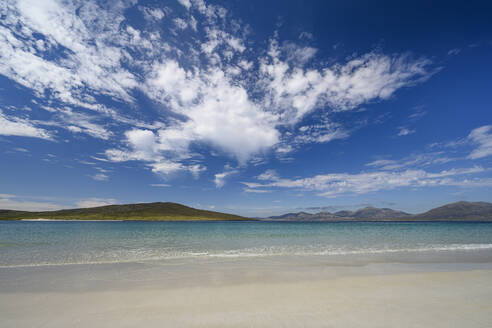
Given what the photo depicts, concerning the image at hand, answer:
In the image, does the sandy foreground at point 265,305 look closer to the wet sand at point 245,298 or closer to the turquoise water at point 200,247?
the wet sand at point 245,298

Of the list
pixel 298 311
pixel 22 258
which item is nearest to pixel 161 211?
pixel 22 258

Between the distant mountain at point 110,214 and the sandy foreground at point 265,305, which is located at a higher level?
the distant mountain at point 110,214

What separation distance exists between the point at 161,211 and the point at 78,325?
211m

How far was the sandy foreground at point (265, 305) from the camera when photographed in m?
4.98

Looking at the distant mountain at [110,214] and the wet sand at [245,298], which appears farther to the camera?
the distant mountain at [110,214]

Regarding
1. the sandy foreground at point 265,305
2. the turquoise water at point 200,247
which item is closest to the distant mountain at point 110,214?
the turquoise water at point 200,247

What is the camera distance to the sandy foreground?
4980 millimetres

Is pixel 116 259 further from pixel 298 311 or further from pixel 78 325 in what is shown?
pixel 298 311

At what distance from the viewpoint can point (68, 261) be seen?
1245 cm

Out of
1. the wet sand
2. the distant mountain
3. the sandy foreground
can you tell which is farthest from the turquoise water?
the distant mountain

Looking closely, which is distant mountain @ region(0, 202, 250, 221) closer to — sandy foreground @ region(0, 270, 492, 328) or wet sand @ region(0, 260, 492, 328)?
wet sand @ region(0, 260, 492, 328)

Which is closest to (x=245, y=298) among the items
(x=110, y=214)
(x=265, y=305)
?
(x=265, y=305)

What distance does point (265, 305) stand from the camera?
593 centimetres

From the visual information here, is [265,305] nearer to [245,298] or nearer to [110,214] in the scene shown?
[245,298]
